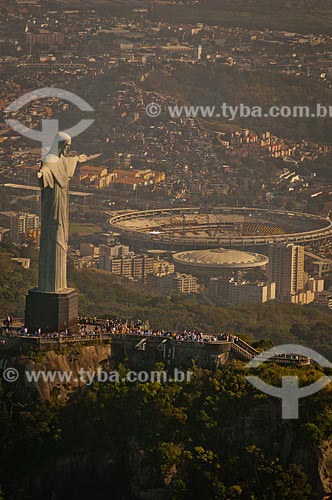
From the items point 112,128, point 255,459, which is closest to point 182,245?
point 112,128

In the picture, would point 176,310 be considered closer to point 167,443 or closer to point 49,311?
point 49,311

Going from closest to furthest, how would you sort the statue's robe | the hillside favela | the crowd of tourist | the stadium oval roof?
the hillside favela < the crowd of tourist < the statue's robe < the stadium oval roof

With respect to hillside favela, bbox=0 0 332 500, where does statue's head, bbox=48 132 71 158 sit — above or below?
above

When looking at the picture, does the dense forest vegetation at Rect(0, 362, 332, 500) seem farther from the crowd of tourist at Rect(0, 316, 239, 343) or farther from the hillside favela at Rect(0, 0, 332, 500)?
the crowd of tourist at Rect(0, 316, 239, 343)

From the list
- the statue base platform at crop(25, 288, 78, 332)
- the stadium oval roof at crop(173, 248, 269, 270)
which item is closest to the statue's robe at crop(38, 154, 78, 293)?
the statue base platform at crop(25, 288, 78, 332)

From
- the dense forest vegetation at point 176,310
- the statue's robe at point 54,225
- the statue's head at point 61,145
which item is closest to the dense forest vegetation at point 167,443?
the statue's robe at point 54,225

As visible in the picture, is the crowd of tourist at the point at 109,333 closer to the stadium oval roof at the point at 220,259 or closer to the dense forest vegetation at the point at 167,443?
the dense forest vegetation at the point at 167,443
